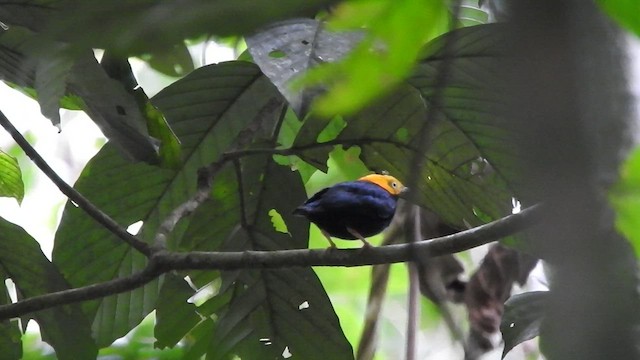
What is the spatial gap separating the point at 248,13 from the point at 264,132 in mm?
1562

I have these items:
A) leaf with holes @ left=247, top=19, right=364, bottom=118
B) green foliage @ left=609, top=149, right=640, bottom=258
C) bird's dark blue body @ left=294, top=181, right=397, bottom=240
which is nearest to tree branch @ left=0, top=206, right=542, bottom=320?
leaf with holes @ left=247, top=19, right=364, bottom=118

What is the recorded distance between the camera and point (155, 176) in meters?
1.83

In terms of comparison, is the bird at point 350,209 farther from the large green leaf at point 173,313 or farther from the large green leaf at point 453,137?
the large green leaf at point 173,313

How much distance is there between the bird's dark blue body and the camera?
1.76 meters

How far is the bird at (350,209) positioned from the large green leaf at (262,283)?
98 mm

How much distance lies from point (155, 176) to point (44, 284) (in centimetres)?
32

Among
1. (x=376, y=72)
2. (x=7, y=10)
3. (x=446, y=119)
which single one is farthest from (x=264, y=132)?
(x=376, y=72)

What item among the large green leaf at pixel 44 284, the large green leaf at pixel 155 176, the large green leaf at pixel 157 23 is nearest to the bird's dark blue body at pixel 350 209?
the large green leaf at pixel 155 176

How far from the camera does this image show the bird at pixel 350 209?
1.76 m

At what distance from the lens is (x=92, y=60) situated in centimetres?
145

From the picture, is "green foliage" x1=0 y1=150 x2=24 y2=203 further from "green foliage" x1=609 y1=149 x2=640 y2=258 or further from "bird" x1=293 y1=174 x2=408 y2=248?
"green foliage" x1=609 y1=149 x2=640 y2=258

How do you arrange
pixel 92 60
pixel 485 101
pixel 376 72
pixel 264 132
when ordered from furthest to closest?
1. pixel 264 132
2. pixel 485 101
3. pixel 92 60
4. pixel 376 72

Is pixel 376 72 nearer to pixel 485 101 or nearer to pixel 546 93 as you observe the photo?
pixel 546 93

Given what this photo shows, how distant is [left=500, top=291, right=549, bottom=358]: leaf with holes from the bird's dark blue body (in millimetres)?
364
